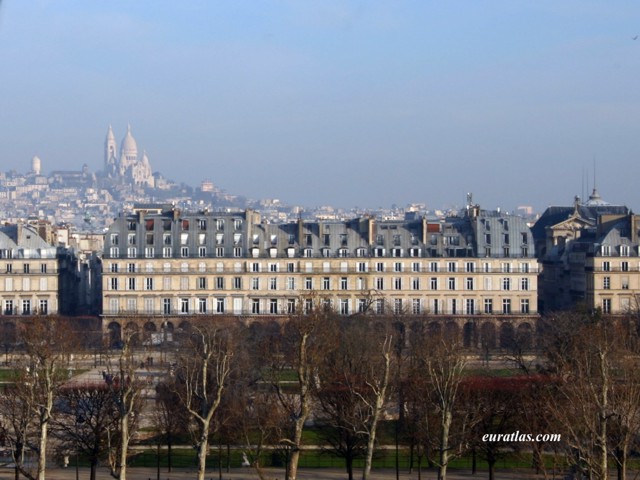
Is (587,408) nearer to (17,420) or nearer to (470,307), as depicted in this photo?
(17,420)

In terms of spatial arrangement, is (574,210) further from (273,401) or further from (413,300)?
(273,401)

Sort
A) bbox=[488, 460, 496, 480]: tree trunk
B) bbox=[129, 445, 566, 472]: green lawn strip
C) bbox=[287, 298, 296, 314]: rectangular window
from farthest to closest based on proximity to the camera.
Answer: bbox=[287, 298, 296, 314]: rectangular window < bbox=[129, 445, 566, 472]: green lawn strip < bbox=[488, 460, 496, 480]: tree trunk

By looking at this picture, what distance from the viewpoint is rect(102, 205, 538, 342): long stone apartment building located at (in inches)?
2842

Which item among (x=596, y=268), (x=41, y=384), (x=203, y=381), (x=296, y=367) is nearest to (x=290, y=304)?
(x=596, y=268)

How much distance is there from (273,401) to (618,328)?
1770 centimetres

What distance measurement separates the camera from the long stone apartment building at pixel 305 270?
72.2m

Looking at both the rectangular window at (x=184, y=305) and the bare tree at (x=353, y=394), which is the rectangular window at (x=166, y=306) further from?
the bare tree at (x=353, y=394)

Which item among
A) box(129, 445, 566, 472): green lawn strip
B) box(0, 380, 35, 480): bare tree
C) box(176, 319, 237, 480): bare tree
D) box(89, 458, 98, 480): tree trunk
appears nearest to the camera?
box(176, 319, 237, 480): bare tree

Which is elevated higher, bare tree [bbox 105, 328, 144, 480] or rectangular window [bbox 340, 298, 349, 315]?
rectangular window [bbox 340, 298, 349, 315]

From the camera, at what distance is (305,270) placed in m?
72.6

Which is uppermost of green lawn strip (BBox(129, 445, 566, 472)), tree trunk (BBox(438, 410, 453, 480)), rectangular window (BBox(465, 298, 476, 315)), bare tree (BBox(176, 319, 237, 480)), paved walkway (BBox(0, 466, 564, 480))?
rectangular window (BBox(465, 298, 476, 315))

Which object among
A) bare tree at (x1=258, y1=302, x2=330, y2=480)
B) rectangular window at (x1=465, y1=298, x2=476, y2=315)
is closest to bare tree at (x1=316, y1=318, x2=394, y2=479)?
bare tree at (x1=258, y1=302, x2=330, y2=480)

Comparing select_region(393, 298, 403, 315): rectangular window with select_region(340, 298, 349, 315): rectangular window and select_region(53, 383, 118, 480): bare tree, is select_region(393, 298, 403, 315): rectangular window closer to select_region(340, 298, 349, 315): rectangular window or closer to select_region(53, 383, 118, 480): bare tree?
select_region(340, 298, 349, 315): rectangular window

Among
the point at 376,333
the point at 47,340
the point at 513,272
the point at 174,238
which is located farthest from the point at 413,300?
the point at 47,340
